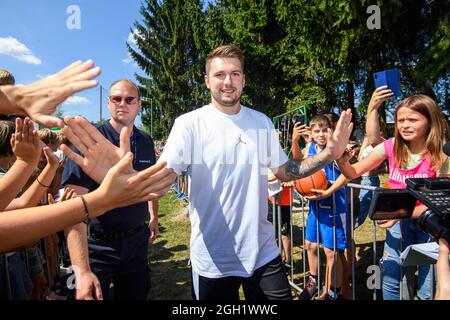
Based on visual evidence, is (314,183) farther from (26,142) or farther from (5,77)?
(5,77)

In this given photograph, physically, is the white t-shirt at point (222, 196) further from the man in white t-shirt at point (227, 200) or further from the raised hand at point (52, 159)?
the raised hand at point (52, 159)

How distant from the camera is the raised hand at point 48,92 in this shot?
1290 mm

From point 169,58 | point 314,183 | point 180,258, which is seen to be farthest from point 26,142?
point 169,58

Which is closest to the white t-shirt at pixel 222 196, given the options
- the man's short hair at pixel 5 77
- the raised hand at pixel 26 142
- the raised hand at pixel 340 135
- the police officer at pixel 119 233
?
the raised hand at pixel 340 135

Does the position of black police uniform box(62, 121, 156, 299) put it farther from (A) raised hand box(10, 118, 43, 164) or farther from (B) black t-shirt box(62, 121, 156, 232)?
(A) raised hand box(10, 118, 43, 164)

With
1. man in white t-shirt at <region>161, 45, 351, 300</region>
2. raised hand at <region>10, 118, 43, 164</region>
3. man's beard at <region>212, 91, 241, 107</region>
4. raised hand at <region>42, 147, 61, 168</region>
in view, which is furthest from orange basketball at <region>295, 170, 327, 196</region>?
raised hand at <region>10, 118, 43, 164</region>

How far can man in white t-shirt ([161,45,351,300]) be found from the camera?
2.07 metres

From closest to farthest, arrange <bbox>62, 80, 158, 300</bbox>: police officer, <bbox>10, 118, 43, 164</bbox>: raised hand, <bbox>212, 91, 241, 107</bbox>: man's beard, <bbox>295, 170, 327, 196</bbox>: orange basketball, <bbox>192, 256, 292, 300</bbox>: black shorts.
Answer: <bbox>10, 118, 43, 164</bbox>: raised hand → <bbox>192, 256, 292, 300</bbox>: black shorts → <bbox>212, 91, 241, 107</bbox>: man's beard → <bbox>62, 80, 158, 300</bbox>: police officer → <bbox>295, 170, 327, 196</bbox>: orange basketball

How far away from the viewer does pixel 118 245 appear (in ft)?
7.96

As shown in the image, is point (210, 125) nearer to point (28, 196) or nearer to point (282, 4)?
point (28, 196)

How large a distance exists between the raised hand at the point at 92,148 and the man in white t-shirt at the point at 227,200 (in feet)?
2.00
